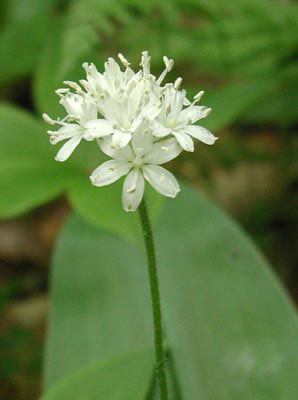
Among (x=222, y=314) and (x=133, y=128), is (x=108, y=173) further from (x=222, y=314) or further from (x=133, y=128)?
(x=222, y=314)

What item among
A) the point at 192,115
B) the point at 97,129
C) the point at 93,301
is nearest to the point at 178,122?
the point at 192,115

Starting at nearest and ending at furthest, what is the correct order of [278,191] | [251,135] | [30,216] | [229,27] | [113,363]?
[113,363] → [229,27] → [278,191] → [30,216] → [251,135]

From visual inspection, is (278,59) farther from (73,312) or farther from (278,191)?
(73,312)

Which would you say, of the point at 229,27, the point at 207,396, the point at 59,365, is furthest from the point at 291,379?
the point at 229,27

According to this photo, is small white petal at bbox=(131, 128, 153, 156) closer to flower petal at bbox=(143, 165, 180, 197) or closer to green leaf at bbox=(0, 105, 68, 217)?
flower petal at bbox=(143, 165, 180, 197)

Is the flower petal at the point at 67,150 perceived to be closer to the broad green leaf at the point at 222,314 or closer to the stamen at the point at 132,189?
the stamen at the point at 132,189

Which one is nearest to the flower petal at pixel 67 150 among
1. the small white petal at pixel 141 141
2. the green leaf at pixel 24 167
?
Result: the small white petal at pixel 141 141

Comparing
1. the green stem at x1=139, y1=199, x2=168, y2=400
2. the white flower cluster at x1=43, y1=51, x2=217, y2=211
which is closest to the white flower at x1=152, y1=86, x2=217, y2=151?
the white flower cluster at x1=43, y1=51, x2=217, y2=211
